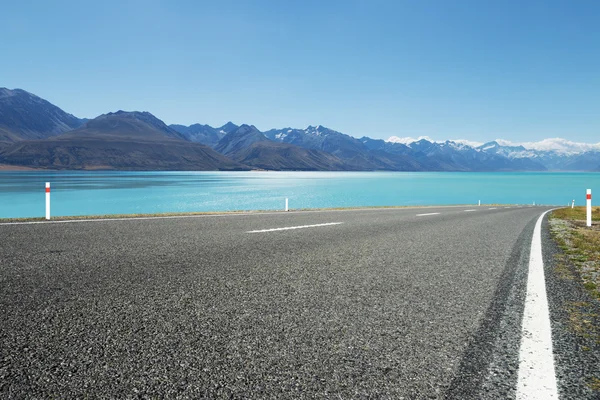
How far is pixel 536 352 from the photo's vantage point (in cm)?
268

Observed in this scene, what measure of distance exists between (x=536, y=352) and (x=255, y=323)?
2056 millimetres

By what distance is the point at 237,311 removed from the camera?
3.50m

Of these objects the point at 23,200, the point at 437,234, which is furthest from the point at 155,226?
the point at 23,200

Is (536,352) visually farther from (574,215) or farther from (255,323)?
(574,215)

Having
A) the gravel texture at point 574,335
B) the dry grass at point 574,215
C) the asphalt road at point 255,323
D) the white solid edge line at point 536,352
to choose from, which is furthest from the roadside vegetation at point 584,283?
the dry grass at point 574,215

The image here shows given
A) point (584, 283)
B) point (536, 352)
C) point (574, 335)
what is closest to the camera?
point (536, 352)

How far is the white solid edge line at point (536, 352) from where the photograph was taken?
216 centimetres

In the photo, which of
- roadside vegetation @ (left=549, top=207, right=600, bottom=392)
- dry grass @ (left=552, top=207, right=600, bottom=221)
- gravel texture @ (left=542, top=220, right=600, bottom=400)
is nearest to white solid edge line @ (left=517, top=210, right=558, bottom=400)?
gravel texture @ (left=542, top=220, right=600, bottom=400)

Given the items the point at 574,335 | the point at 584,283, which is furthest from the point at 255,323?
the point at 584,283

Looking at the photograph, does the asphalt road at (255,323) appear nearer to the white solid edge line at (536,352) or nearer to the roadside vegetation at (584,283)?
the white solid edge line at (536,352)

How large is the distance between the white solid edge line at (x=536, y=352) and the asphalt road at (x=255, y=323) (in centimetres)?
7

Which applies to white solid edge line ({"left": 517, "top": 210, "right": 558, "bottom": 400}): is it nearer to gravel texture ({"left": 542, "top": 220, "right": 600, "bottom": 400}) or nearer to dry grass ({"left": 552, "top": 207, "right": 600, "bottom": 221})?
gravel texture ({"left": 542, "top": 220, "right": 600, "bottom": 400})

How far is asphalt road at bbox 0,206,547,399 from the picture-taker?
2219mm

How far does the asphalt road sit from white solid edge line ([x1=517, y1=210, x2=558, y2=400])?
0.23 feet
